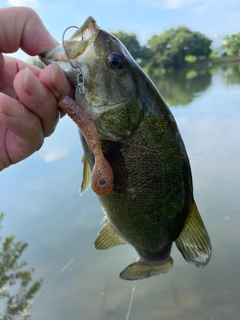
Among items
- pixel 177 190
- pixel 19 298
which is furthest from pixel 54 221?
pixel 177 190

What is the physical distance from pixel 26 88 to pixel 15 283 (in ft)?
13.1

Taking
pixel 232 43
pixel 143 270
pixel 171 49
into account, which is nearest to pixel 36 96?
pixel 143 270

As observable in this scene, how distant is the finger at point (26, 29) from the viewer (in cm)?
125

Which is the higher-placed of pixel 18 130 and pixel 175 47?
pixel 18 130

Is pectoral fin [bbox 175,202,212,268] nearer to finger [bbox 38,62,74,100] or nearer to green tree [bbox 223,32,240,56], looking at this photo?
finger [bbox 38,62,74,100]

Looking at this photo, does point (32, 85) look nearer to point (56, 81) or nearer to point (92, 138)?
point (56, 81)

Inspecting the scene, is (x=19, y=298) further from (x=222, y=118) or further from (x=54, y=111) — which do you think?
(x=222, y=118)

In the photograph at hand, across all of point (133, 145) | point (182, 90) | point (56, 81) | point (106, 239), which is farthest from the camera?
point (182, 90)

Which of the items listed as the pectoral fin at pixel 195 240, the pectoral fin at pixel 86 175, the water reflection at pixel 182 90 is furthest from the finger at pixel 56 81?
the water reflection at pixel 182 90

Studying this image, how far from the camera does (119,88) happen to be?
113 cm

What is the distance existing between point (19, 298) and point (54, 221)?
1.55 metres

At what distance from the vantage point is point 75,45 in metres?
1.06

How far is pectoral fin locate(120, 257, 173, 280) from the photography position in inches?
62.9

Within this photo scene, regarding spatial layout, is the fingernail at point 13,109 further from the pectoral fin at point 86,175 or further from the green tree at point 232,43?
the green tree at point 232,43
